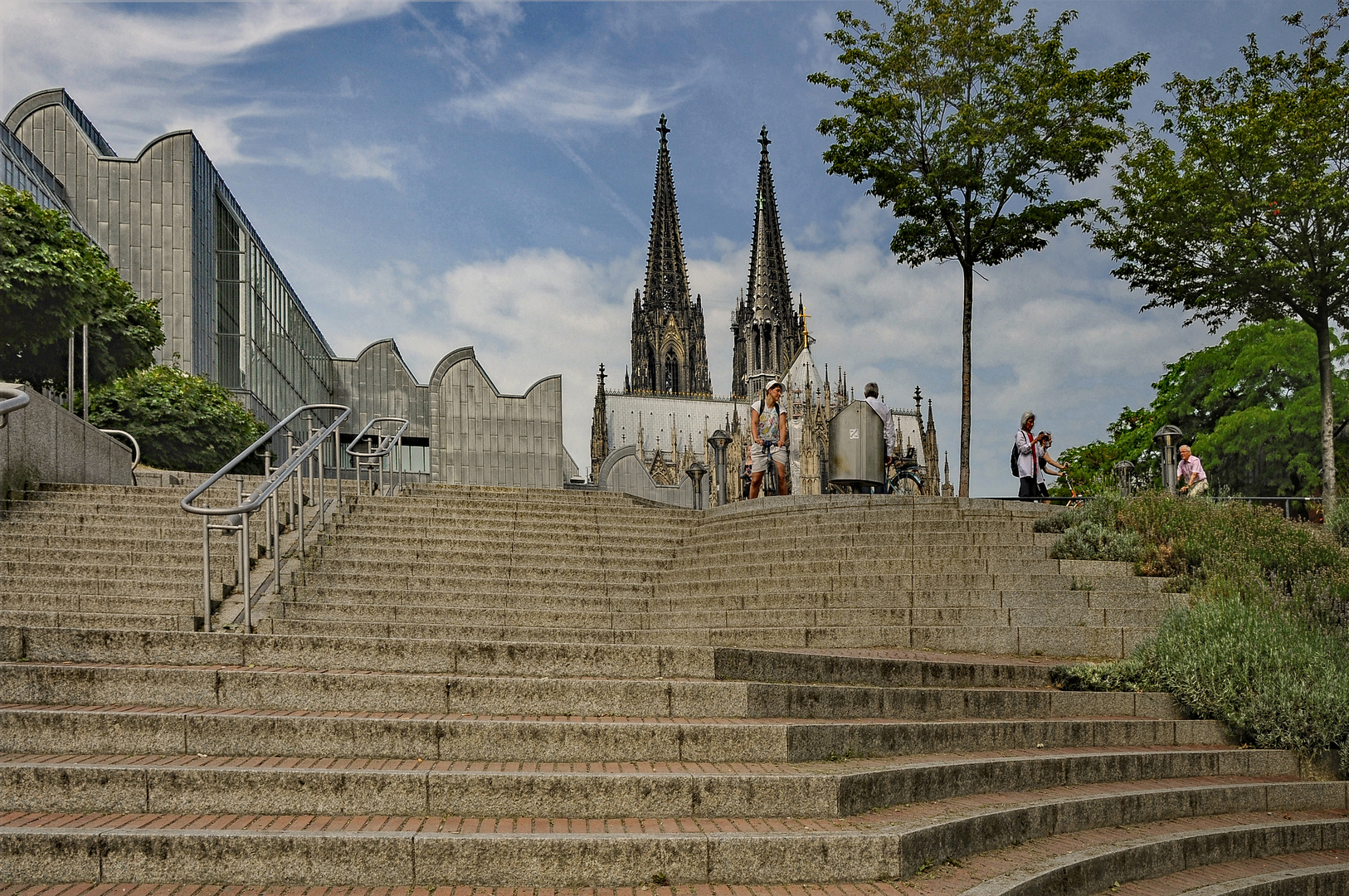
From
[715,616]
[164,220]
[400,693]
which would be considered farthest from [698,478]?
[164,220]

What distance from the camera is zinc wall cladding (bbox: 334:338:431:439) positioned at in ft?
143

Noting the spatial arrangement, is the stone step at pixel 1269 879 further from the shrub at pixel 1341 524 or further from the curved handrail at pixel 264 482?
the shrub at pixel 1341 524

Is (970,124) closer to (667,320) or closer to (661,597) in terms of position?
(661,597)

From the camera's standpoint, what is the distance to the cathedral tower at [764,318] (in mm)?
100250

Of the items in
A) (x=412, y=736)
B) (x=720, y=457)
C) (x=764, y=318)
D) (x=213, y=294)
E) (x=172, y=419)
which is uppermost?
(x=764, y=318)

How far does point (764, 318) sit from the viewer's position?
10138cm

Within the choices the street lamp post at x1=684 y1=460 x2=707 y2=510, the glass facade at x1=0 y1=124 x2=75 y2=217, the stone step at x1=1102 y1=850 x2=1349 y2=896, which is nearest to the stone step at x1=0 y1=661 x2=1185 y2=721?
the stone step at x1=1102 y1=850 x2=1349 y2=896

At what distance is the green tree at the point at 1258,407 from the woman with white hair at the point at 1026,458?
36.2 ft

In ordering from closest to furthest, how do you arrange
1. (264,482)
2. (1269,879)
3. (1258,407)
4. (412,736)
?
(412,736)
(1269,879)
(264,482)
(1258,407)

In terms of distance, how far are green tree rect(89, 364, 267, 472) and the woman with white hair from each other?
19599 millimetres

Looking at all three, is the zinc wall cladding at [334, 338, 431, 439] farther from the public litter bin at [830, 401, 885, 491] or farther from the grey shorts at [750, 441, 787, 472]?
the public litter bin at [830, 401, 885, 491]

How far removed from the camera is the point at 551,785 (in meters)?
5.40

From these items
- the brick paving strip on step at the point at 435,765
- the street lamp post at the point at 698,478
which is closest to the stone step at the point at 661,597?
the brick paving strip on step at the point at 435,765

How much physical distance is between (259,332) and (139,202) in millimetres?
7418
